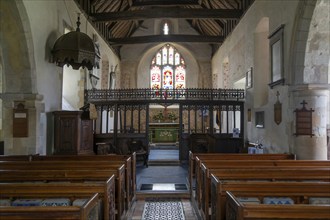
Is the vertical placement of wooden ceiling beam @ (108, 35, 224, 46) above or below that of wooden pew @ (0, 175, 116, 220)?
above

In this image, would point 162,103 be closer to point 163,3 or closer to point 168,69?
point 163,3

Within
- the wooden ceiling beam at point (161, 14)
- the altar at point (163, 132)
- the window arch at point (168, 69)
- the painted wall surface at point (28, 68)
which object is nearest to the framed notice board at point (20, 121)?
the painted wall surface at point (28, 68)

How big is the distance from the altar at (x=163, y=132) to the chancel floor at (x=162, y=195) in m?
4.05

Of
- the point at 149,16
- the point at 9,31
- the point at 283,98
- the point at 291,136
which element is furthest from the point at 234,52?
the point at 9,31

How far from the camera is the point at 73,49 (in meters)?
6.13

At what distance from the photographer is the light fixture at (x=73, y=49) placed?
616cm

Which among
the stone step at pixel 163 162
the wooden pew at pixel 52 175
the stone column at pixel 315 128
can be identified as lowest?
the stone step at pixel 163 162

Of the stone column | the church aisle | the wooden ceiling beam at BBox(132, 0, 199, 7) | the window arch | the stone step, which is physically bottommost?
the church aisle

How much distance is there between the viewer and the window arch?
1670 cm

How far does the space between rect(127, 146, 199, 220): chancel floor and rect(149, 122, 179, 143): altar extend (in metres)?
4.05

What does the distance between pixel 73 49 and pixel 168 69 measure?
10.8m

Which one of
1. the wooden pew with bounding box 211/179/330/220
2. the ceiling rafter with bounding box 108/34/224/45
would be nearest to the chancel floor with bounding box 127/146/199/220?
the wooden pew with bounding box 211/179/330/220

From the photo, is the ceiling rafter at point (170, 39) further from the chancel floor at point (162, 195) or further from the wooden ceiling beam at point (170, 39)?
the chancel floor at point (162, 195)

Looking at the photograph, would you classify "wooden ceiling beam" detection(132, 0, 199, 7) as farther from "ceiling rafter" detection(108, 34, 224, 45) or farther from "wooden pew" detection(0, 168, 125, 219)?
"wooden pew" detection(0, 168, 125, 219)
